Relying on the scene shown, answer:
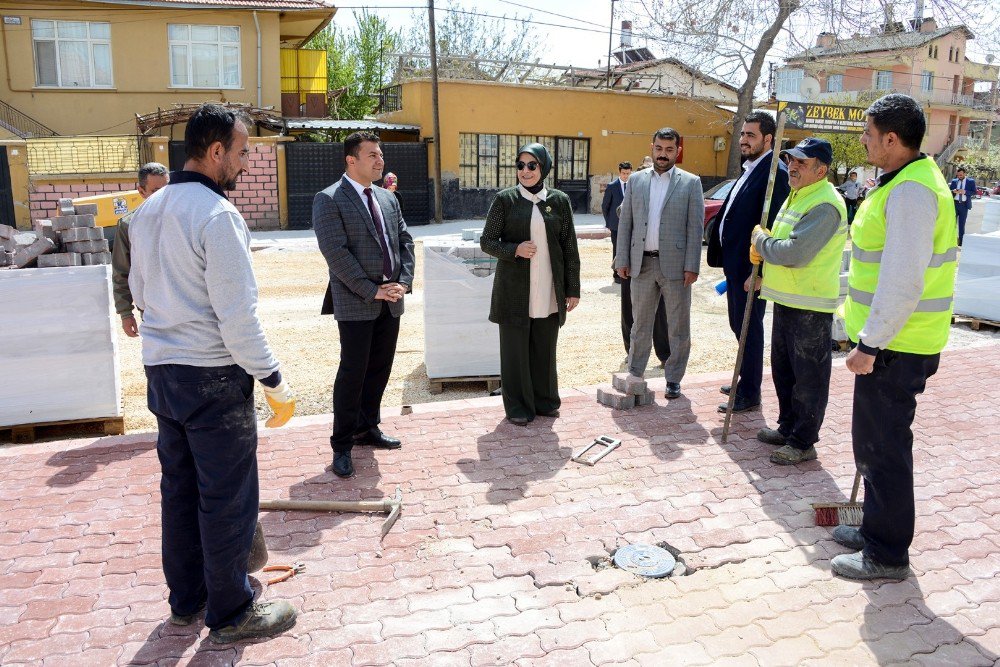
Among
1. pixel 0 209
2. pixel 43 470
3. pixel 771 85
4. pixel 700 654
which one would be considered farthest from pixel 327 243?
pixel 771 85

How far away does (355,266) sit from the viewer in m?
4.59

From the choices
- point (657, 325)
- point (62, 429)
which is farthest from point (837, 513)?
point (62, 429)

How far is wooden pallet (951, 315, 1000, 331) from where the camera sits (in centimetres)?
865

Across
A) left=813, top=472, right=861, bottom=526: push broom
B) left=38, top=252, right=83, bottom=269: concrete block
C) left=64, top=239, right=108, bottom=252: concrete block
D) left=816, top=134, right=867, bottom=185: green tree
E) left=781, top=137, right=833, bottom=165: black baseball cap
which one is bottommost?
left=813, top=472, right=861, bottom=526: push broom

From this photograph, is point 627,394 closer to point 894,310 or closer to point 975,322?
point 894,310

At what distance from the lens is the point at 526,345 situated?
549 cm

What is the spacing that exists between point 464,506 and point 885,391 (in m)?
2.13

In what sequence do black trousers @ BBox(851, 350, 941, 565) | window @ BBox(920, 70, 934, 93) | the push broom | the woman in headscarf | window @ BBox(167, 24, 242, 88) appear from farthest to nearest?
window @ BBox(920, 70, 934, 93) < window @ BBox(167, 24, 242, 88) < the woman in headscarf < the push broom < black trousers @ BBox(851, 350, 941, 565)

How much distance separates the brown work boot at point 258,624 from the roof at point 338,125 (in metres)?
20.0

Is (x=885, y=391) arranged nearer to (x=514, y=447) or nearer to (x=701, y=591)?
(x=701, y=591)

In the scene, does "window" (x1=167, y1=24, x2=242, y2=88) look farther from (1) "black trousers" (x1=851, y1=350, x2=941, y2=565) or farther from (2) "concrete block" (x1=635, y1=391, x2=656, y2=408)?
(1) "black trousers" (x1=851, y1=350, x2=941, y2=565)

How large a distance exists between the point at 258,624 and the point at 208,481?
2.02ft

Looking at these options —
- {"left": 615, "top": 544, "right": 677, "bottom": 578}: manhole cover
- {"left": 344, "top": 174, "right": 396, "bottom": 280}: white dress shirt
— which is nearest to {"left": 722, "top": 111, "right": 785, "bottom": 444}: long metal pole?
{"left": 615, "top": 544, "right": 677, "bottom": 578}: manhole cover

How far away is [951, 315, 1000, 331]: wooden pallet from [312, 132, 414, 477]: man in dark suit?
272 inches
